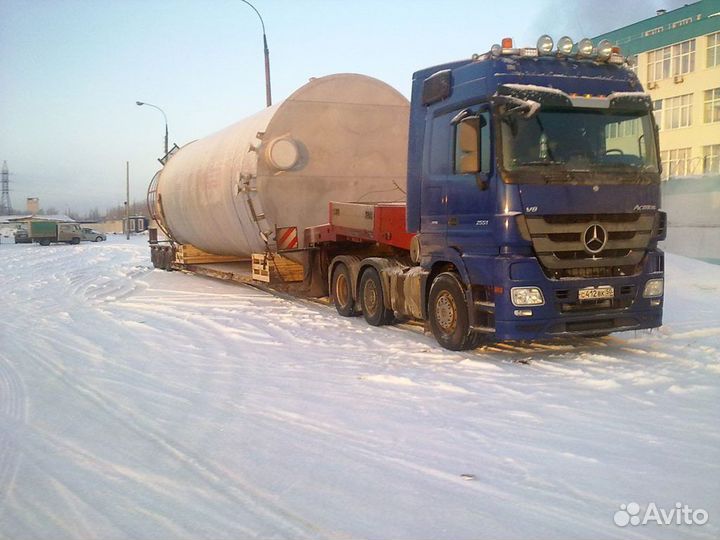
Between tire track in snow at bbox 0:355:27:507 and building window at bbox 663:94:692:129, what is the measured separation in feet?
120

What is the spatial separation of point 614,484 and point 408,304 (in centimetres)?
556

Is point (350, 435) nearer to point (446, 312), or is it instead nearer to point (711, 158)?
point (446, 312)

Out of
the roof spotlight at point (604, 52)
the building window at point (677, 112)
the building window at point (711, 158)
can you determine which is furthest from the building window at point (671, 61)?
the roof spotlight at point (604, 52)

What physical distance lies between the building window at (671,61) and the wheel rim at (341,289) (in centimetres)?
3088

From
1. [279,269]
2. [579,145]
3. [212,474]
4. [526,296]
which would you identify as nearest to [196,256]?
[279,269]

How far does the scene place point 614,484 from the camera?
422cm

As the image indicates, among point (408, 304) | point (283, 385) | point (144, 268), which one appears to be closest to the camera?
point (283, 385)

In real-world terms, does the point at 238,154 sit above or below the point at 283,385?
above

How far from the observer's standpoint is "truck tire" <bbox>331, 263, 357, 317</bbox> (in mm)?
11625

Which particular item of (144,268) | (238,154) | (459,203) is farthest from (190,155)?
(459,203)

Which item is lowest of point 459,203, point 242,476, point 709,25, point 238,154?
point 242,476

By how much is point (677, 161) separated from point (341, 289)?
28076mm

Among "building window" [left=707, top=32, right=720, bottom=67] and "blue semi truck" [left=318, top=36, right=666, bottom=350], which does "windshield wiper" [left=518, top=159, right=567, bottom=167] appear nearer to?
"blue semi truck" [left=318, top=36, right=666, bottom=350]

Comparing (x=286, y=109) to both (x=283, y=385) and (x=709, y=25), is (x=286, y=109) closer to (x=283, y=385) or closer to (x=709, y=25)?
(x=283, y=385)
